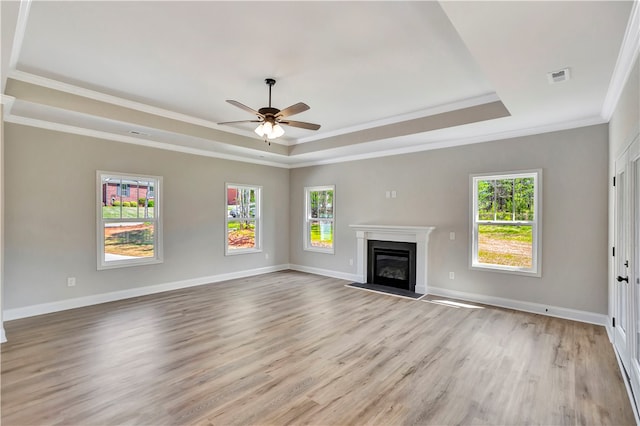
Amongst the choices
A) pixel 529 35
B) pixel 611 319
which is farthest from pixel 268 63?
pixel 611 319

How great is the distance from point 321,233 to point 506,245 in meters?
3.82

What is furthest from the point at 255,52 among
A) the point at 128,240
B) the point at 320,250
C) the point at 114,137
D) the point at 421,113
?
the point at 320,250

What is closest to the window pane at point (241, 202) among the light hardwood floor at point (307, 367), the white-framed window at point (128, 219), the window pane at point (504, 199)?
the white-framed window at point (128, 219)

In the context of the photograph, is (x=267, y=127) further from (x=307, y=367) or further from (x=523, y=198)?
(x=523, y=198)

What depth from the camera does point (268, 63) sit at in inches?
129

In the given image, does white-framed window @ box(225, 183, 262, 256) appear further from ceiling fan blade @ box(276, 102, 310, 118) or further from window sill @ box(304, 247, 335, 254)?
ceiling fan blade @ box(276, 102, 310, 118)

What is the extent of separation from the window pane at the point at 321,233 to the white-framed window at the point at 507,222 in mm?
3103

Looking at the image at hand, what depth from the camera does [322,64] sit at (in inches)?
130

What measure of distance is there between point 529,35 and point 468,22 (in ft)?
1.67

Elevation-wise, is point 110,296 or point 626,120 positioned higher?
point 626,120

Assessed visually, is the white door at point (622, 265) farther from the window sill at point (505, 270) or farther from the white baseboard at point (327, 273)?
the white baseboard at point (327, 273)

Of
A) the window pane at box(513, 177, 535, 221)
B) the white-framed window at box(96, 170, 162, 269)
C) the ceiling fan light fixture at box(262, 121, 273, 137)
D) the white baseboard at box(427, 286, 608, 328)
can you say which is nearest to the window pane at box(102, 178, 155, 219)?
the white-framed window at box(96, 170, 162, 269)

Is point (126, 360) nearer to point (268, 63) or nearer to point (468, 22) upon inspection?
point (268, 63)

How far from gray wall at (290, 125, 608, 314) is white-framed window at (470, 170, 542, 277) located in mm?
99
